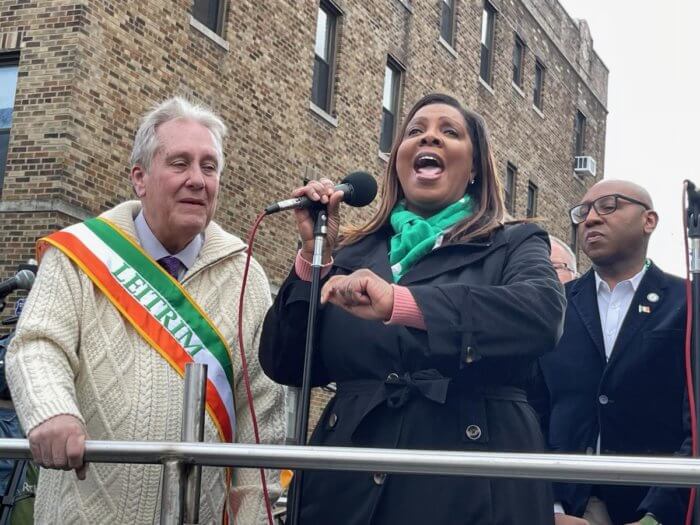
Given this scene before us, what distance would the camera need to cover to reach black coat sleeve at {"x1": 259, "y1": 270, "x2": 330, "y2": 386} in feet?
10.4

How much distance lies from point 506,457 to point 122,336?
1.53 m

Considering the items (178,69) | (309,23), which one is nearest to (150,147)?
(178,69)

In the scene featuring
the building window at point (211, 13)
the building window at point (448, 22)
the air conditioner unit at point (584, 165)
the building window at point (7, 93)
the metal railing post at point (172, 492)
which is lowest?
the metal railing post at point (172, 492)

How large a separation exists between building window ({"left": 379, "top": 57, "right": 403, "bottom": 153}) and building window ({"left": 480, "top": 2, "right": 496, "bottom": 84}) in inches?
170

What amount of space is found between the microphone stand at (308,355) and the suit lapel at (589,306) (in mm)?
1451

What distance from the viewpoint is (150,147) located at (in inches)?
142

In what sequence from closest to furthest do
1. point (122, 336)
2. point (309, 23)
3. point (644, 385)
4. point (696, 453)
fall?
point (696, 453) < point (122, 336) < point (644, 385) < point (309, 23)

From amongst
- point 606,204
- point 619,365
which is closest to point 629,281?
point 606,204

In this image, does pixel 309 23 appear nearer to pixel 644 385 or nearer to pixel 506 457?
pixel 644 385

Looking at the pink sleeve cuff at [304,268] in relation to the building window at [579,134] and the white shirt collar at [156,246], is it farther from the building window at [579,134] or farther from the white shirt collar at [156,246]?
the building window at [579,134]

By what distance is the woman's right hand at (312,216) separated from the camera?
3.05 m

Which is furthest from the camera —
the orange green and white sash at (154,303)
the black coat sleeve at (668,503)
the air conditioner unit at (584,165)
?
the air conditioner unit at (584,165)

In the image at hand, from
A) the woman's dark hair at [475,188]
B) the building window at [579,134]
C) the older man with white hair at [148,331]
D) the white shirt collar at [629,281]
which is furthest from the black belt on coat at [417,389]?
the building window at [579,134]

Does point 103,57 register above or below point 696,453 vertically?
above
